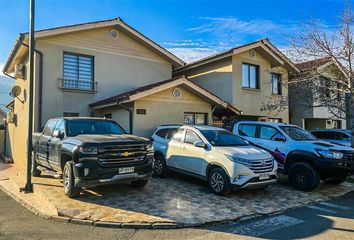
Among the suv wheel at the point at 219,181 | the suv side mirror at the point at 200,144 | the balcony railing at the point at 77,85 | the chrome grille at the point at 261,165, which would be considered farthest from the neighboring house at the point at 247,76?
the suv wheel at the point at 219,181

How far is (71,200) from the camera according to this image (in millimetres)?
7949

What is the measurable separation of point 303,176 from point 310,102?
8.53m

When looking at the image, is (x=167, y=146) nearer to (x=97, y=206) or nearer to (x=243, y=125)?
(x=243, y=125)

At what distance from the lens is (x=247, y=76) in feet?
A: 63.3

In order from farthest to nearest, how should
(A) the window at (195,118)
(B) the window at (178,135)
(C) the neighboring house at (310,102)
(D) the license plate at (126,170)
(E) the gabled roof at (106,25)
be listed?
(C) the neighboring house at (310,102), (A) the window at (195,118), (E) the gabled roof at (106,25), (B) the window at (178,135), (D) the license plate at (126,170)

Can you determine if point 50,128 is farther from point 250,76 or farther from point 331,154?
point 250,76

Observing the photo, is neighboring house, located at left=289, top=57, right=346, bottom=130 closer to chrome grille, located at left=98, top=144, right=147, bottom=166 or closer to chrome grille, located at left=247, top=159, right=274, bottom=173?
chrome grille, located at left=247, top=159, right=274, bottom=173

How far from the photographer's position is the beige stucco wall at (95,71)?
14.4 metres

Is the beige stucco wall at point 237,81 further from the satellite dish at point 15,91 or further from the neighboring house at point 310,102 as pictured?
the satellite dish at point 15,91

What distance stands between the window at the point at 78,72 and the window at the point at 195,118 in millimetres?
4754


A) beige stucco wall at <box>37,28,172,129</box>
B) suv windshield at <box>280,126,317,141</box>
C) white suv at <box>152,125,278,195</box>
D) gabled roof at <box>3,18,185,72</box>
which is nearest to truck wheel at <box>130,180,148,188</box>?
white suv at <box>152,125,278,195</box>

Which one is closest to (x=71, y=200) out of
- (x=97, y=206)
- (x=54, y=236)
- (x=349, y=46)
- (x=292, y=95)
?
(x=97, y=206)

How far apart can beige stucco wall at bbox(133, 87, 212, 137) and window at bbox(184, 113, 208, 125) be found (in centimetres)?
21

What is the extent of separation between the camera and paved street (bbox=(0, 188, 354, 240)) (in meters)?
5.95
